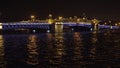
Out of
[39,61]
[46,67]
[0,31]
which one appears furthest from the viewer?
[0,31]

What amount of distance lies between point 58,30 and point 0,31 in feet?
76.2

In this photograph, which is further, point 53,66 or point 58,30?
point 58,30

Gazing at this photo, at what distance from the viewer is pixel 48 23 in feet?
501

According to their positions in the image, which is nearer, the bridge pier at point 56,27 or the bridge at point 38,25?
the bridge at point 38,25

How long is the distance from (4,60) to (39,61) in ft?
10.9

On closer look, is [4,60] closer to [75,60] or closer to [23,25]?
[75,60]

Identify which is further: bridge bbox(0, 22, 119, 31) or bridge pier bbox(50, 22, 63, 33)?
bridge pier bbox(50, 22, 63, 33)

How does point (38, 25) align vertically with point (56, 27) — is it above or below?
above

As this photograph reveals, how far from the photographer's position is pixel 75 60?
34844 millimetres

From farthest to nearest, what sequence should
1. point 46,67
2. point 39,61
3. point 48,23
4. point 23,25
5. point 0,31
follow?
point 48,23 → point 23,25 → point 0,31 → point 39,61 → point 46,67

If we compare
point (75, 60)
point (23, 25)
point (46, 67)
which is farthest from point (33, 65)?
point (23, 25)

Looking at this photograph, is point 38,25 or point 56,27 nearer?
point 38,25

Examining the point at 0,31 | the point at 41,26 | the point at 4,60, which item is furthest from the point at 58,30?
the point at 4,60

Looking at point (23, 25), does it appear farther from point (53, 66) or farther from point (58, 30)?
point (53, 66)
